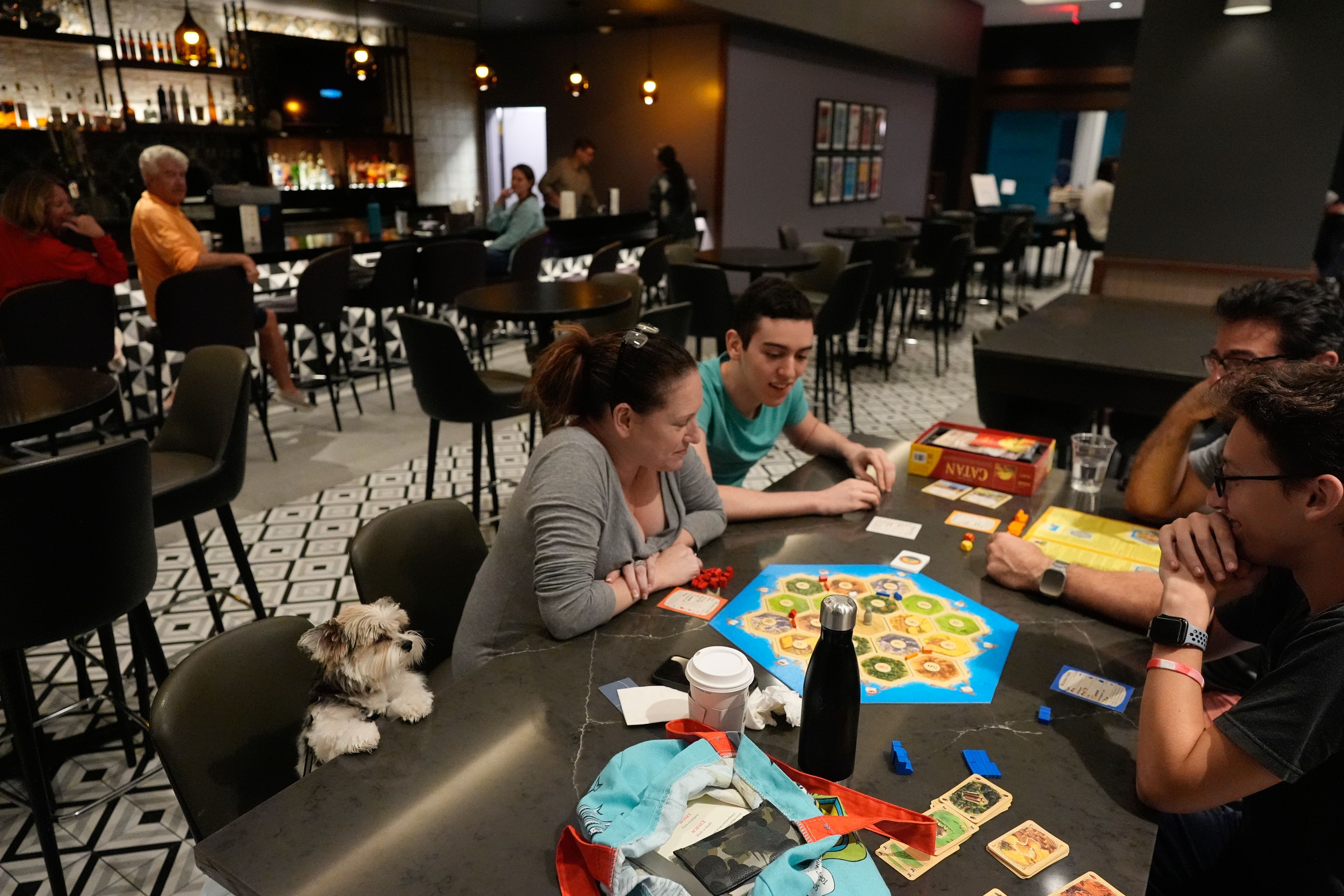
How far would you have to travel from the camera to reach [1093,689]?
1.42m

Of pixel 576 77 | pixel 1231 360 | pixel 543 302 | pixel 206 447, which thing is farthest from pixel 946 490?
pixel 576 77

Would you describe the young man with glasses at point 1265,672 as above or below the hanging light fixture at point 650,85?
below

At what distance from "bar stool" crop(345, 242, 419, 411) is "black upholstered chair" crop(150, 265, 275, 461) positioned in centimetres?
91

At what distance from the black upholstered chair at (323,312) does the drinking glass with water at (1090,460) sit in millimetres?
4206

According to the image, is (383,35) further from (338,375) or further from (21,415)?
(21,415)

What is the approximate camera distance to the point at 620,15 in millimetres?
8422

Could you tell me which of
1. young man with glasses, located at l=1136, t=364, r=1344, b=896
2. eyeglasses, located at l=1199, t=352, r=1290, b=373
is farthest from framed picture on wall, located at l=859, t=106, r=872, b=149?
young man with glasses, located at l=1136, t=364, r=1344, b=896

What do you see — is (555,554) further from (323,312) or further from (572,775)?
(323,312)

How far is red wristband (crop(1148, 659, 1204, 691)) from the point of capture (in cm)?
123

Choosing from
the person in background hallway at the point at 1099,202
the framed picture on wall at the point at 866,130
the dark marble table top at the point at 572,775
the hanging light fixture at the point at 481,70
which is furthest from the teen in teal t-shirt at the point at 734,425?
the framed picture on wall at the point at 866,130

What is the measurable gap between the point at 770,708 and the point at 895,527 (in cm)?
86

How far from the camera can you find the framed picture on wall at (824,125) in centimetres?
1045

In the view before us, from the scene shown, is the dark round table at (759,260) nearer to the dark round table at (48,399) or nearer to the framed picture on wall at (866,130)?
the dark round table at (48,399)

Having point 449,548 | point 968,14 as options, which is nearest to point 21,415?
point 449,548
